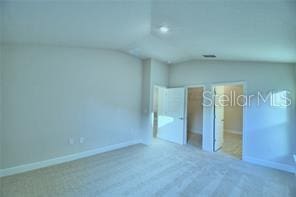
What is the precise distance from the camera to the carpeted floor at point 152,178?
2738mm

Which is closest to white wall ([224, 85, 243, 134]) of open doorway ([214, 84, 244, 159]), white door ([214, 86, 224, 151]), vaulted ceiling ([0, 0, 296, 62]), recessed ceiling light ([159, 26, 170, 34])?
open doorway ([214, 84, 244, 159])

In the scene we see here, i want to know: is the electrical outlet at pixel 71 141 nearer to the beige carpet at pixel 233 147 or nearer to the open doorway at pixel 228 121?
the open doorway at pixel 228 121

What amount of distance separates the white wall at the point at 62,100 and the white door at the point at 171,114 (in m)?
1.32

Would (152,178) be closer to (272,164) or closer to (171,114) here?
(272,164)

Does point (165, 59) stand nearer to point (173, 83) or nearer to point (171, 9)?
point (173, 83)

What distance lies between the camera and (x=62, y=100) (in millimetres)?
3873

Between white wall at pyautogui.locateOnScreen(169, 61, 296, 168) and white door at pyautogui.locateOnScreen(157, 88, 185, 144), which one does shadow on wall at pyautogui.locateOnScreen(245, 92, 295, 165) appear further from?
white door at pyautogui.locateOnScreen(157, 88, 185, 144)

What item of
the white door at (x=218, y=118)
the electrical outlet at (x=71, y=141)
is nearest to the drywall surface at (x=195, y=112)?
the white door at (x=218, y=118)

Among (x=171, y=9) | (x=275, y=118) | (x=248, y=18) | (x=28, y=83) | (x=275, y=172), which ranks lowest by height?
(x=275, y=172)

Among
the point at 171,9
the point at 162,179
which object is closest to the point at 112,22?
the point at 171,9

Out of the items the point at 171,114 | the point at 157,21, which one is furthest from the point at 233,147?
the point at 157,21

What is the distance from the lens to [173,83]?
20.0 ft

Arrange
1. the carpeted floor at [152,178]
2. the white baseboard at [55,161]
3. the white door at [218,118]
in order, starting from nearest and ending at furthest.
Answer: the carpeted floor at [152,178] → the white baseboard at [55,161] → the white door at [218,118]

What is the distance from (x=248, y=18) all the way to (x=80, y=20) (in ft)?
7.22
